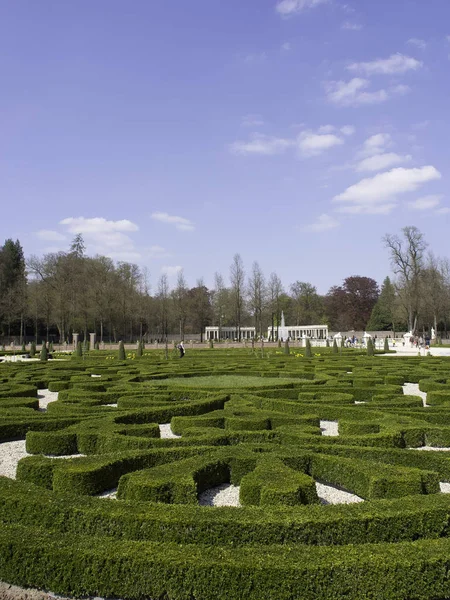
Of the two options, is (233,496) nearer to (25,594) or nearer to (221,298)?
(25,594)

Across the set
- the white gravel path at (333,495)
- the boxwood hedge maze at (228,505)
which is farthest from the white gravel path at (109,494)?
the white gravel path at (333,495)

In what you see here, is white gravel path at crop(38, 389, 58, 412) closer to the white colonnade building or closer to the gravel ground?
the gravel ground

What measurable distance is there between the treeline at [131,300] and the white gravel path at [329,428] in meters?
39.1

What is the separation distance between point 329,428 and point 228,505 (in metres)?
4.48

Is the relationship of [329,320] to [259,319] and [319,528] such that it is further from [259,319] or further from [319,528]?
[319,528]

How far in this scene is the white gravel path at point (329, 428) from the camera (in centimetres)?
918

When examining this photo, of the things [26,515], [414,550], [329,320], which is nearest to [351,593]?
[414,550]

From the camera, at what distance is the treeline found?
2228 inches

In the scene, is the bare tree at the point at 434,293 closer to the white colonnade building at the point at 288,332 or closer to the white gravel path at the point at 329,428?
the white colonnade building at the point at 288,332

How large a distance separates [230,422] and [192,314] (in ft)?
222

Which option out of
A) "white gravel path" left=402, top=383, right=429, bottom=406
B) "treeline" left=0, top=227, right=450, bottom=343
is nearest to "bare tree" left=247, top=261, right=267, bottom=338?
"treeline" left=0, top=227, right=450, bottom=343

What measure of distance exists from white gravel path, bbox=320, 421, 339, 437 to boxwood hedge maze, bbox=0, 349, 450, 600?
0.07 m

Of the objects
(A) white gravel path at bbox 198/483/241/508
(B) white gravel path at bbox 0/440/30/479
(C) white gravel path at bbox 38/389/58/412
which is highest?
(C) white gravel path at bbox 38/389/58/412

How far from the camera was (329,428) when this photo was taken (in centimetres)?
962
